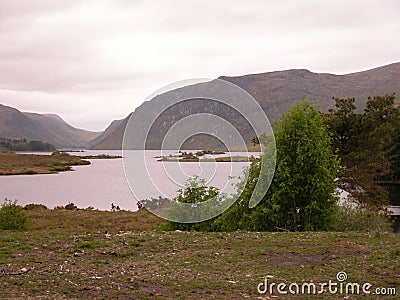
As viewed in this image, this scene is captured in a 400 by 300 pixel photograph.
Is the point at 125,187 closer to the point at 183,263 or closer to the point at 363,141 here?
the point at 363,141

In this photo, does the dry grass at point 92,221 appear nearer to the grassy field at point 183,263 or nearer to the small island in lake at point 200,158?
the small island in lake at point 200,158

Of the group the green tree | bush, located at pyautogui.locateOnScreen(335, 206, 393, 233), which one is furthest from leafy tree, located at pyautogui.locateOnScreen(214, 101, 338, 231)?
bush, located at pyautogui.locateOnScreen(335, 206, 393, 233)

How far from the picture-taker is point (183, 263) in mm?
12539

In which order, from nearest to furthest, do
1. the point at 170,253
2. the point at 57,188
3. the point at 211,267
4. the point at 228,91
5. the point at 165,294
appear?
the point at 165,294, the point at 211,267, the point at 170,253, the point at 228,91, the point at 57,188

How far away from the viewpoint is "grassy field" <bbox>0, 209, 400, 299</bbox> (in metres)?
9.88

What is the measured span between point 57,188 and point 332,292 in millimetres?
79498

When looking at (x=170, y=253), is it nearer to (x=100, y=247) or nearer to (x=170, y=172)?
(x=100, y=247)

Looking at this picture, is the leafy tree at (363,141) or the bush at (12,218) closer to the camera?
the bush at (12,218)

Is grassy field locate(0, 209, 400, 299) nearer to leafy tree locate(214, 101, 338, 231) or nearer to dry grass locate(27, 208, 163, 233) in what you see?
leafy tree locate(214, 101, 338, 231)

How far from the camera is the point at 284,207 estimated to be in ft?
82.9

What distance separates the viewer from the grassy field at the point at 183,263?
9883 millimetres

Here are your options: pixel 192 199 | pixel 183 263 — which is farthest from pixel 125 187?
pixel 183 263

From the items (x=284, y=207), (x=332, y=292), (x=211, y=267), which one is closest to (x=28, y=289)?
(x=211, y=267)

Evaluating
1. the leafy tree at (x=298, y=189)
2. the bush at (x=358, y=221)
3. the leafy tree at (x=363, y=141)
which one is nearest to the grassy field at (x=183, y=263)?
the leafy tree at (x=298, y=189)
